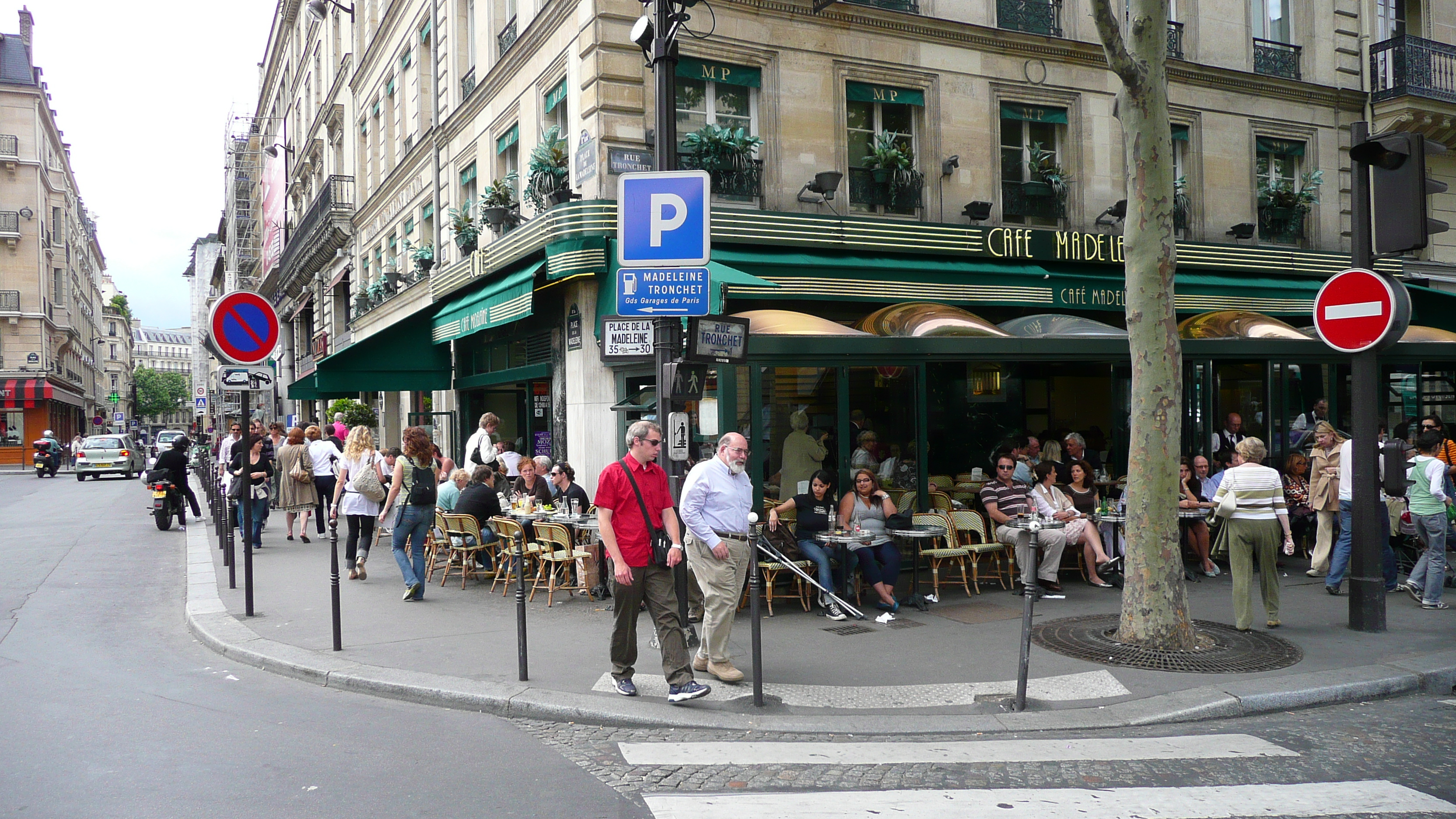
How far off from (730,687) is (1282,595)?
20.1 ft

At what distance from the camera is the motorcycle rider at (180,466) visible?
16.6 metres

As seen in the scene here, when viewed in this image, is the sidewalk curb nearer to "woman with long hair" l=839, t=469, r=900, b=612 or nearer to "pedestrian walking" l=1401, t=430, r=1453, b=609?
"pedestrian walking" l=1401, t=430, r=1453, b=609

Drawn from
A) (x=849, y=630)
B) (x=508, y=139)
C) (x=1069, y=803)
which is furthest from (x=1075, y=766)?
(x=508, y=139)

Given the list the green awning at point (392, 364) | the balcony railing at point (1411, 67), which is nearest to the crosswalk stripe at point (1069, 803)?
the green awning at point (392, 364)

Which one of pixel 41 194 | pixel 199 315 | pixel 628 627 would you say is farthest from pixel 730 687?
pixel 199 315

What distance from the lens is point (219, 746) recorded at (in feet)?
17.5

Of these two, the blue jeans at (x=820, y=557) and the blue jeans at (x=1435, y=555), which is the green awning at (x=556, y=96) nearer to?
the blue jeans at (x=820, y=557)

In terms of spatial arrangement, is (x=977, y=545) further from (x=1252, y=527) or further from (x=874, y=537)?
(x=1252, y=527)

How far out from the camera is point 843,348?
961 cm

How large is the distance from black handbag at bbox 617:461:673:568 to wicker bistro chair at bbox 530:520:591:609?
351 cm

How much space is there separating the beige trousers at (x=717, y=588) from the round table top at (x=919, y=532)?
2891 mm

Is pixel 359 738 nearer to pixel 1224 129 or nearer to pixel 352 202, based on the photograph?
pixel 1224 129

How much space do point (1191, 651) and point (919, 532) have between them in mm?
2687

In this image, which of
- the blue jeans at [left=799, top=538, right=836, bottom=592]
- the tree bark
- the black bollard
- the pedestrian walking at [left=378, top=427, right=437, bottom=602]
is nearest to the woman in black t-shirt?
the blue jeans at [left=799, top=538, right=836, bottom=592]
